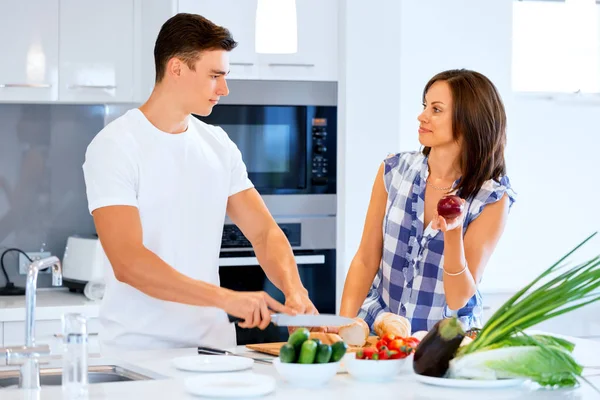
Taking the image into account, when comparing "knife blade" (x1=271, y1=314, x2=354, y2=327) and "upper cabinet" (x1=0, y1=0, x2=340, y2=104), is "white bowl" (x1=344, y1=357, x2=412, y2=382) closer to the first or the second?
"knife blade" (x1=271, y1=314, x2=354, y2=327)

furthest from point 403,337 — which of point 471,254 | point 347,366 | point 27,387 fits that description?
point 27,387

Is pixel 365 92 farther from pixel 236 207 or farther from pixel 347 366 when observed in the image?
pixel 347 366

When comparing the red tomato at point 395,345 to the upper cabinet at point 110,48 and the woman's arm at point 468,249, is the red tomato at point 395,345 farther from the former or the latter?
the upper cabinet at point 110,48

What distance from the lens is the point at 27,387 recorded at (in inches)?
80.5

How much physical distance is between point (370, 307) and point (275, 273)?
0.31m

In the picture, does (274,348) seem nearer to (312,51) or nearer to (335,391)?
(335,391)

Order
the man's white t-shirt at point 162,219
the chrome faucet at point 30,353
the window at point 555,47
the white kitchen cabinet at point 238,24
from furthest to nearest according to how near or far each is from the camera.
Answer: the window at point 555,47
the white kitchen cabinet at point 238,24
the man's white t-shirt at point 162,219
the chrome faucet at point 30,353

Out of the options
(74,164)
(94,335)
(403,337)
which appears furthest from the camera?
(74,164)

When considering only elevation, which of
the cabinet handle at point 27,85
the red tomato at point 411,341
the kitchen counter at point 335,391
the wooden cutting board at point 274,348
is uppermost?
the cabinet handle at point 27,85

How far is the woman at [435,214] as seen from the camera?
8.96 feet

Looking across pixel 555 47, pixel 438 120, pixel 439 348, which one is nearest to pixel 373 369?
pixel 439 348

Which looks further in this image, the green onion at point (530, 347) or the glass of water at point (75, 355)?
the green onion at point (530, 347)

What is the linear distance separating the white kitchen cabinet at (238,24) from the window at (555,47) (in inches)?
58.1

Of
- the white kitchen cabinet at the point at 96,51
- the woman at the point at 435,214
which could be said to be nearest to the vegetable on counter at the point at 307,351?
the woman at the point at 435,214
